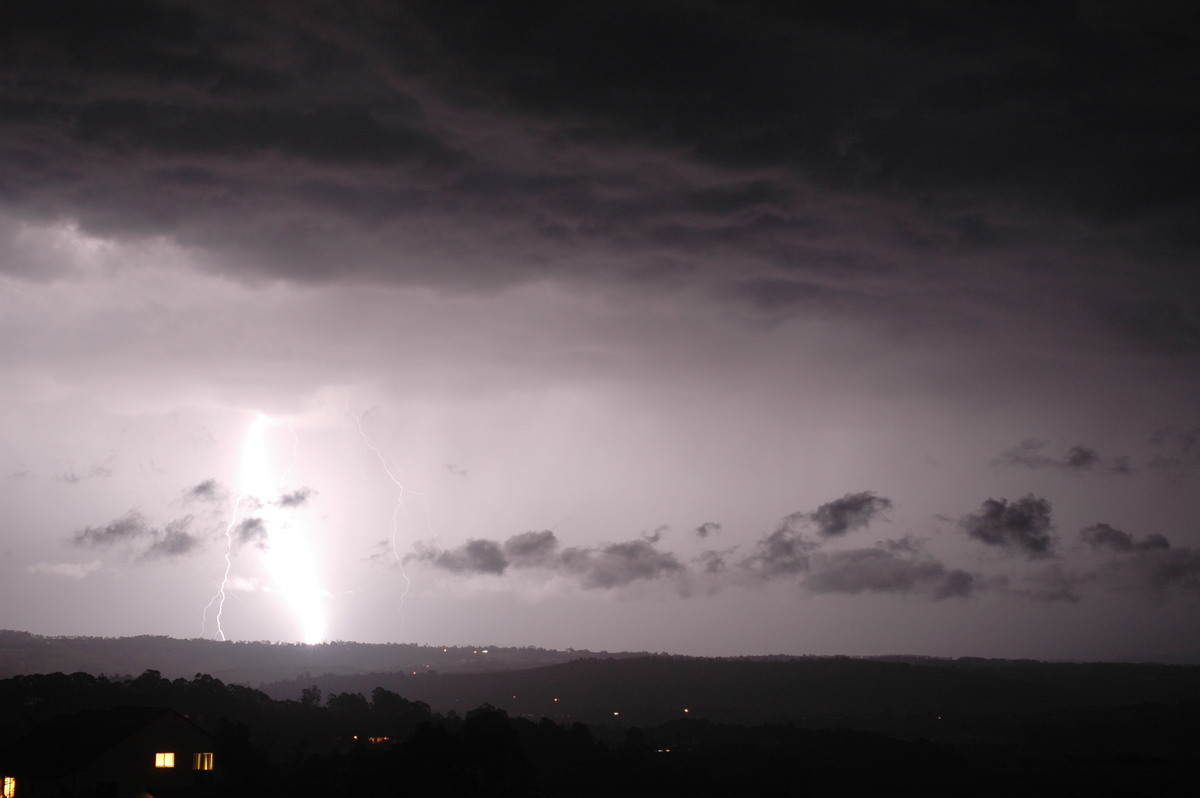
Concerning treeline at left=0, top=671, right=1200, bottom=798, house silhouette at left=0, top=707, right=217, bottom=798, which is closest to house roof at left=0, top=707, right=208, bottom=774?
house silhouette at left=0, top=707, right=217, bottom=798

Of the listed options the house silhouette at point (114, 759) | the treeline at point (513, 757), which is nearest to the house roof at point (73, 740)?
the house silhouette at point (114, 759)

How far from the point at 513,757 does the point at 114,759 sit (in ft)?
76.9

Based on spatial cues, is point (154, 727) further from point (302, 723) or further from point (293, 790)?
point (302, 723)

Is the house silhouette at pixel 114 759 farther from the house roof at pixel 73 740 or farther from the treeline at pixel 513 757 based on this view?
the treeline at pixel 513 757

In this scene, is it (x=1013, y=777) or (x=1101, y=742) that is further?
(x=1101, y=742)

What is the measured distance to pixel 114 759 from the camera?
59406 mm

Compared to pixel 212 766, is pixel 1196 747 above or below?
below

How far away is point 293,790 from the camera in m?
63.2

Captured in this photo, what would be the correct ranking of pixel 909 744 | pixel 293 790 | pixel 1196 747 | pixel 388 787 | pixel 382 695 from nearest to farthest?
pixel 388 787, pixel 293 790, pixel 909 744, pixel 382 695, pixel 1196 747

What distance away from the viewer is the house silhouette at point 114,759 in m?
57.0

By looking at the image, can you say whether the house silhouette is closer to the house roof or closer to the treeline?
the house roof

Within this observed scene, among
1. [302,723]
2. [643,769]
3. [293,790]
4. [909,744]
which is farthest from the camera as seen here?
[909,744]

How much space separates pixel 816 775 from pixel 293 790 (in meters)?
73.7

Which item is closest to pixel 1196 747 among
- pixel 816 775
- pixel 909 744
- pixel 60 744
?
pixel 909 744
